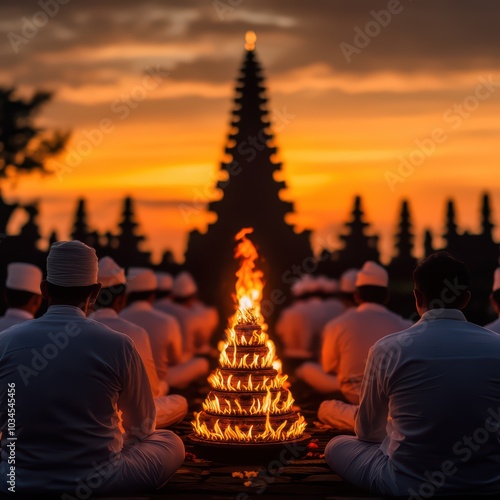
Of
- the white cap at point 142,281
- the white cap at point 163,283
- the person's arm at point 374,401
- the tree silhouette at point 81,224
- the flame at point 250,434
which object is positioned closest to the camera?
the person's arm at point 374,401

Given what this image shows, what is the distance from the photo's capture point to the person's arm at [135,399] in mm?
6160

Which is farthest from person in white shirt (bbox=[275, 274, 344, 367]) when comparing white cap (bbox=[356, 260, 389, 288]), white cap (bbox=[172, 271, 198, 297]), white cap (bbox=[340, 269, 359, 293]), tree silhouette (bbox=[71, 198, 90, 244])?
tree silhouette (bbox=[71, 198, 90, 244])

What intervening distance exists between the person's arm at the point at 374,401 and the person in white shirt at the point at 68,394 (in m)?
1.28

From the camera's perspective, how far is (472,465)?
593 cm

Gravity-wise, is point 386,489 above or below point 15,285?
below

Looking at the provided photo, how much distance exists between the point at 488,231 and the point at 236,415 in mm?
28593

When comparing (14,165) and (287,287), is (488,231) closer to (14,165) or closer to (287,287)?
(287,287)

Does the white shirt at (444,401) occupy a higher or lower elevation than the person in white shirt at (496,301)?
lower

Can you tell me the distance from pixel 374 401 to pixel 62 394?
5.85 feet

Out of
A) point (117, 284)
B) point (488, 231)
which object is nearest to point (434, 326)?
point (117, 284)

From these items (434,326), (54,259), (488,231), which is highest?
(488,231)

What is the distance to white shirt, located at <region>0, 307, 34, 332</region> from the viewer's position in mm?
9266

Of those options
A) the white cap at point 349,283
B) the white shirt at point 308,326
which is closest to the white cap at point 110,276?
→ the white cap at point 349,283

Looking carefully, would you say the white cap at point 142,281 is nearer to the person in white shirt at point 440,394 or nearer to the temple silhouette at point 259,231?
the person in white shirt at point 440,394
